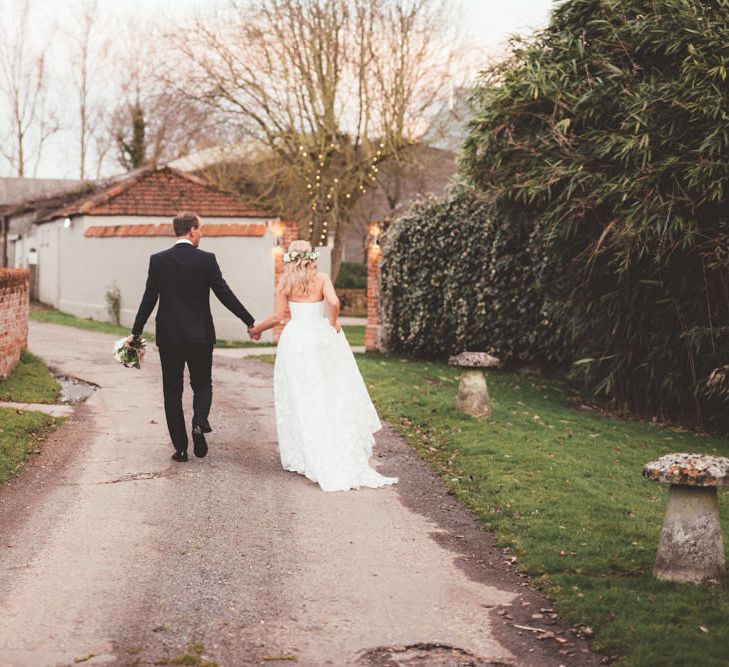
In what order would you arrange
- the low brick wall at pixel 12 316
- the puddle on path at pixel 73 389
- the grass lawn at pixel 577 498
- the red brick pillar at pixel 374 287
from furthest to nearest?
1. the red brick pillar at pixel 374 287
2. the low brick wall at pixel 12 316
3. the puddle on path at pixel 73 389
4. the grass lawn at pixel 577 498

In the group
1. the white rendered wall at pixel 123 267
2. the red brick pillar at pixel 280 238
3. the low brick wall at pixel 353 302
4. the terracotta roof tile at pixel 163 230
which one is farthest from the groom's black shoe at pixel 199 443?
the low brick wall at pixel 353 302

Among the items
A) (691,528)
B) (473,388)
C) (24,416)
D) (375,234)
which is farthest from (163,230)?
(691,528)

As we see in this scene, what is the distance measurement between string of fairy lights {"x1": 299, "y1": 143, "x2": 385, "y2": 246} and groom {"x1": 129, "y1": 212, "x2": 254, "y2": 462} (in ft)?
69.5

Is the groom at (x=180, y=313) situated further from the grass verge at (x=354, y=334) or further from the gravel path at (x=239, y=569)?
the grass verge at (x=354, y=334)

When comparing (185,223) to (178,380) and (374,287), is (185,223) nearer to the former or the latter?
(178,380)

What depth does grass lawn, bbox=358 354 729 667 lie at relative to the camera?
181 inches

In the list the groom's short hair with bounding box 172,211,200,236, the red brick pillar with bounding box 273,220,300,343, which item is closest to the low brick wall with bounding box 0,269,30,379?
the groom's short hair with bounding box 172,211,200,236

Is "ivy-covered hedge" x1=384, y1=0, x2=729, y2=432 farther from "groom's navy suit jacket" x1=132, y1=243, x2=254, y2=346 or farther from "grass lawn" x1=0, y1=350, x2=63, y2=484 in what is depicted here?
"grass lawn" x1=0, y1=350, x2=63, y2=484

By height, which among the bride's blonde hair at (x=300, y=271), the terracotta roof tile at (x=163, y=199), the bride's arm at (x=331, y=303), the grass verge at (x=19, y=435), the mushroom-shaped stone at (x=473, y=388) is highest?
the terracotta roof tile at (x=163, y=199)

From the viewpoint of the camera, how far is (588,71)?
1240 cm

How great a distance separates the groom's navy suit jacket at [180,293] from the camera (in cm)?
802

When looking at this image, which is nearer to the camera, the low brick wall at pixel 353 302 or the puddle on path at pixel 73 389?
the puddle on path at pixel 73 389

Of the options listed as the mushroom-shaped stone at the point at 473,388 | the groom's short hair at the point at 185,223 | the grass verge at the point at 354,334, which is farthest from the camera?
the grass verge at the point at 354,334

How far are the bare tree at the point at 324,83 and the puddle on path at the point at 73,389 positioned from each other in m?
16.6
